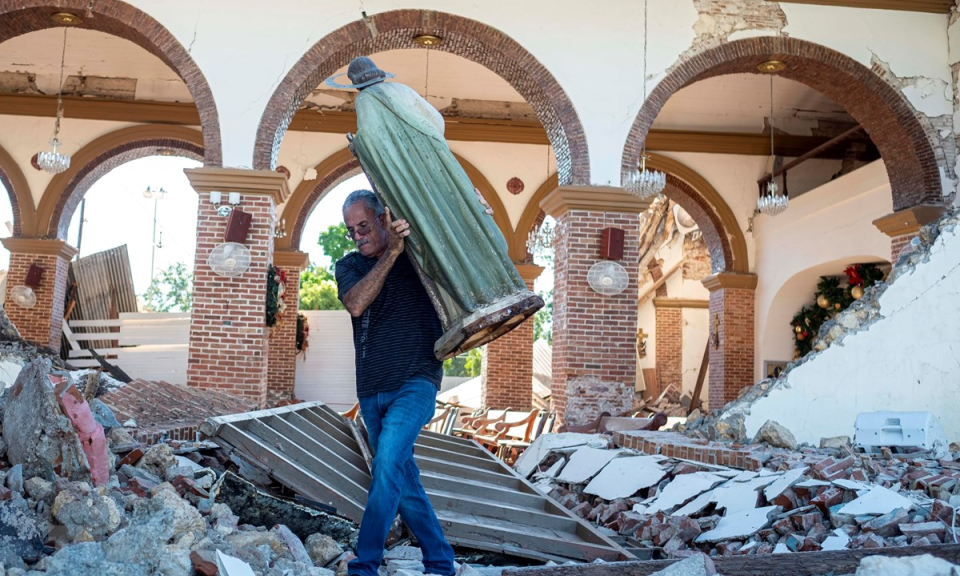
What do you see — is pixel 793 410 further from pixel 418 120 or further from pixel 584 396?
pixel 418 120

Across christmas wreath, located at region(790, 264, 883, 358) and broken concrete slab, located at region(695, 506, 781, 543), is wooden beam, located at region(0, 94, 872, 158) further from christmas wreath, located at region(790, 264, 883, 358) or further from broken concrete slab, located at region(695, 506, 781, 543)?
broken concrete slab, located at region(695, 506, 781, 543)

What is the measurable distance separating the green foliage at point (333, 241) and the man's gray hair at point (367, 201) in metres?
39.0

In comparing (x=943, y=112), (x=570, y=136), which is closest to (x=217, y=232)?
(x=570, y=136)

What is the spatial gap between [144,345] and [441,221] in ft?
45.3

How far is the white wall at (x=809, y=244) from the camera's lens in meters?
13.8

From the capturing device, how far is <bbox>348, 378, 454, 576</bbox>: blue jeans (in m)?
3.07

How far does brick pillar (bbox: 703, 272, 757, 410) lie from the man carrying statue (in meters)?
13.8

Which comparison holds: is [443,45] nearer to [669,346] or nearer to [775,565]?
[775,565]

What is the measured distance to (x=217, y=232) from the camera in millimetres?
10484

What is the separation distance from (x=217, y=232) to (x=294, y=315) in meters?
6.00

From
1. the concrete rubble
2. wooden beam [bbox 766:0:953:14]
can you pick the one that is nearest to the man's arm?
the concrete rubble

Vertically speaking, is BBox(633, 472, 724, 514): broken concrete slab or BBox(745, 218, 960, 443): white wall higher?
BBox(745, 218, 960, 443): white wall

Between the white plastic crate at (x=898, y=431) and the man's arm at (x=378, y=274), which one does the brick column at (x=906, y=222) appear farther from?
the man's arm at (x=378, y=274)

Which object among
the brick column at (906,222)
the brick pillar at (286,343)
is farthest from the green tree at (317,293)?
the brick column at (906,222)
